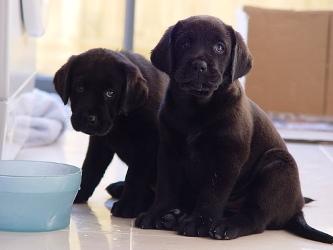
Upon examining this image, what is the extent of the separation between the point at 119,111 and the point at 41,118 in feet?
4.13

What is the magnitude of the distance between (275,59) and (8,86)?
70.1 inches

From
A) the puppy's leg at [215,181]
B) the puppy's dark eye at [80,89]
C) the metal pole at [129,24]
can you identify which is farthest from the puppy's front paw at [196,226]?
the metal pole at [129,24]

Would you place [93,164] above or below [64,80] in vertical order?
below

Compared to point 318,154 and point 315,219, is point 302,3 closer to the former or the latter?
point 318,154

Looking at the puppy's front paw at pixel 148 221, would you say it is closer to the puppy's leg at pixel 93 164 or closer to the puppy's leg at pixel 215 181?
the puppy's leg at pixel 215 181

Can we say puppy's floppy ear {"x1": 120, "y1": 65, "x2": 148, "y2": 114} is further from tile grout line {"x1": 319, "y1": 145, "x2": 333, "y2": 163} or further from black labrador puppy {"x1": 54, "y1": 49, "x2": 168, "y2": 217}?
tile grout line {"x1": 319, "y1": 145, "x2": 333, "y2": 163}

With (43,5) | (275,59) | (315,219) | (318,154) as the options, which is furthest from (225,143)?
(275,59)

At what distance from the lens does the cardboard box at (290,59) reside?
380 cm

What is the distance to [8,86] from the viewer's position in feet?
7.71

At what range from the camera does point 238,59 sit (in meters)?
1.94

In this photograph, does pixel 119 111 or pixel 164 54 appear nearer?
pixel 164 54

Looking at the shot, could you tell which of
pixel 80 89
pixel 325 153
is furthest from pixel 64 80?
pixel 325 153

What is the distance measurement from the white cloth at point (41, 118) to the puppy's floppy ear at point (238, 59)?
1100 mm

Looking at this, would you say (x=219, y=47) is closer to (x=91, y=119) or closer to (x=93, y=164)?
(x=91, y=119)
